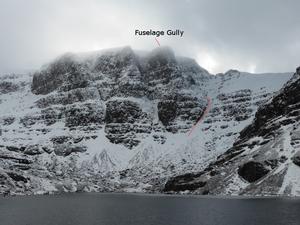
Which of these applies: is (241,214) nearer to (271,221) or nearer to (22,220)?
(271,221)

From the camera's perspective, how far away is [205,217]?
17200 centimetres

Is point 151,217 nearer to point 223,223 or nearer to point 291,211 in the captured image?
point 223,223

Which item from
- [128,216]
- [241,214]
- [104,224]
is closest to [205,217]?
[241,214]

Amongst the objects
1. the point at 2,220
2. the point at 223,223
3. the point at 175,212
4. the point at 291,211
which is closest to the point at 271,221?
the point at 223,223

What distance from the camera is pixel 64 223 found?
511 ft

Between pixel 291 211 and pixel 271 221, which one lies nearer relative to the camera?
pixel 271 221

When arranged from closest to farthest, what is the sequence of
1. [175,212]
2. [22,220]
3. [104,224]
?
[104,224] → [22,220] → [175,212]

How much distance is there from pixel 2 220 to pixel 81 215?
2909cm

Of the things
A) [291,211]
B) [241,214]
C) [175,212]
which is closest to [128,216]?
[175,212]

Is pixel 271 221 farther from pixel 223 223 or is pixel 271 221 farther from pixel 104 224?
pixel 104 224

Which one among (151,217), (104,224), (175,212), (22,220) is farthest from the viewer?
(175,212)

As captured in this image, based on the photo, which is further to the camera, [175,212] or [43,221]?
[175,212]

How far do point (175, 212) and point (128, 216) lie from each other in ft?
76.1

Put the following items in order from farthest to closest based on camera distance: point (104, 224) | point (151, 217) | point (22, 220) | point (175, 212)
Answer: point (175, 212), point (151, 217), point (22, 220), point (104, 224)
